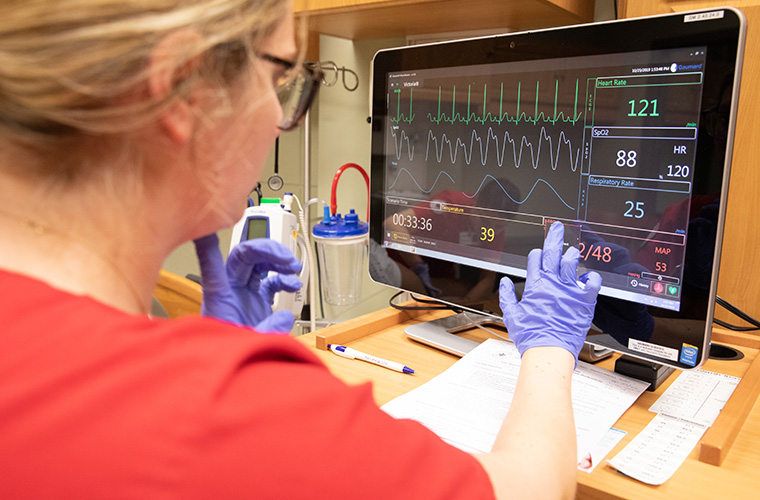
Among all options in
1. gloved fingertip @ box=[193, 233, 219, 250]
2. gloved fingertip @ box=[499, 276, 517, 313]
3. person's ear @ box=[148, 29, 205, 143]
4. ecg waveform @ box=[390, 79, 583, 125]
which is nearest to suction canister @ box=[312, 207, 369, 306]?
ecg waveform @ box=[390, 79, 583, 125]

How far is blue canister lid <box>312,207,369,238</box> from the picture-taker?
1.52 m

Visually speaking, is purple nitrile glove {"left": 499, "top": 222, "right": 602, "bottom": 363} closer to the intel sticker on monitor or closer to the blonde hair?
the intel sticker on monitor

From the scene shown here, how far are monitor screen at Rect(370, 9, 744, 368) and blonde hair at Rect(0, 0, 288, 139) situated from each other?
25.8 inches

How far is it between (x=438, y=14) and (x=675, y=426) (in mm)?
948

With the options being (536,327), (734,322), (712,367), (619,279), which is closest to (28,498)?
(536,327)

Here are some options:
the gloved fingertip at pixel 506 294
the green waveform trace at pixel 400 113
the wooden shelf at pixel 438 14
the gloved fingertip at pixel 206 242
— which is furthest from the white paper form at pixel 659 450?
the wooden shelf at pixel 438 14

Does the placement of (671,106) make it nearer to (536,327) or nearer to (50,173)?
(536,327)

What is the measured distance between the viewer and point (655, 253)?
2.97ft

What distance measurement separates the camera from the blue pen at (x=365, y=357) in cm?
106

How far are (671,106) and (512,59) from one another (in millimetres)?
289

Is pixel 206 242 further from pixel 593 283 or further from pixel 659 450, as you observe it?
pixel 659 450

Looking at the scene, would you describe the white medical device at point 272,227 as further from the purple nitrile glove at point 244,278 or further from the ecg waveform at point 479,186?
the purple nitrile glove at point 244,278

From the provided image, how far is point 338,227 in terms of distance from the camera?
5.00 feet

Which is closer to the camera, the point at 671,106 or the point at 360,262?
the point at 671,106
